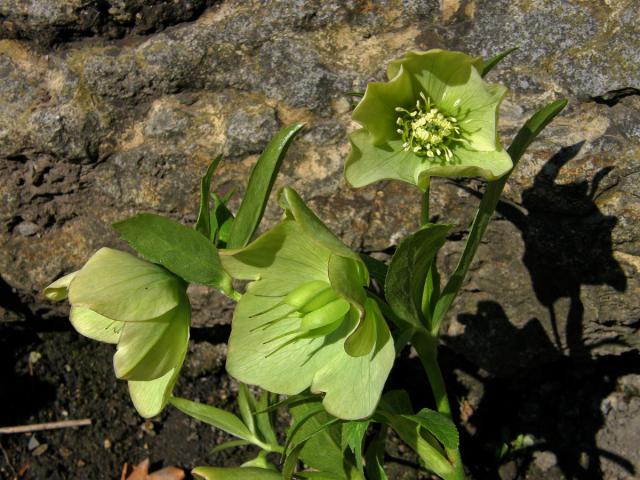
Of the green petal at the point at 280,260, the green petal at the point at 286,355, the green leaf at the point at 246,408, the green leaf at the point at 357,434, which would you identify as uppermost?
the green petal at the point at 280,260

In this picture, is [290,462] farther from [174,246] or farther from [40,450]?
[40,450]

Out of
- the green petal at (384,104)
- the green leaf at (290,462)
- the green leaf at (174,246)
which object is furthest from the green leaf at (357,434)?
the green petal at (384,104)

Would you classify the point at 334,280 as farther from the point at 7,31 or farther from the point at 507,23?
the point at 7,31

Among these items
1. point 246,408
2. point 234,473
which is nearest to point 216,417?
point 246,408

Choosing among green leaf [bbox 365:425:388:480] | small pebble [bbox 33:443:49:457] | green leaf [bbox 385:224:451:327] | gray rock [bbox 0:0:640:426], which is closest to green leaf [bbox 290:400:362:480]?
green leaf [bbox 365:425:388:480]

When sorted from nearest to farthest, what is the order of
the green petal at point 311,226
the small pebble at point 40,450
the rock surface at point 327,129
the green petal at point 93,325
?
1. the green petal at point 311,226
2. the green petal at point 93,325
3. the rock surface at point 327,129
4. the small pebble at point 40,450

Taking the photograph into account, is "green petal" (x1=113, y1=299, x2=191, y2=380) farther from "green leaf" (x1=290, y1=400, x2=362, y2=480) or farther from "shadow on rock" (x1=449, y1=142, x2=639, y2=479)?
"shadow on rock" (x1=449, y1=142, x2=639, y2=479)

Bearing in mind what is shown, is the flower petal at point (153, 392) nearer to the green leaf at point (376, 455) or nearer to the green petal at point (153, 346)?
the green petal at point (153, 346)
